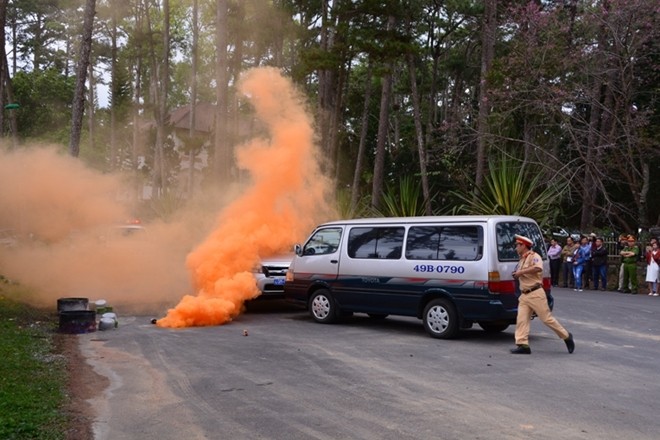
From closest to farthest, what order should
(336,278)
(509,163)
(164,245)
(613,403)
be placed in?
(613,403) → (336,278) → (164,245) → (509,163)

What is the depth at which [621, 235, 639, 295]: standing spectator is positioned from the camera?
1947 centimetres

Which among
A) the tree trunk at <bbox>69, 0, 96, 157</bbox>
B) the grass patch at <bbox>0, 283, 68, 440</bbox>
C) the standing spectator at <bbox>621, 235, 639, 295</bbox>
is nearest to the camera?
the grass patch at <bbox>0, 283, 68, 440</bbox>

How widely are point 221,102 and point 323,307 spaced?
9.95m

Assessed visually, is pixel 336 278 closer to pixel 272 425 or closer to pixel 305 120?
pixel 305 120

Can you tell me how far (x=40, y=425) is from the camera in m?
5.88

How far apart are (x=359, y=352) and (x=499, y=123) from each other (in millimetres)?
16199

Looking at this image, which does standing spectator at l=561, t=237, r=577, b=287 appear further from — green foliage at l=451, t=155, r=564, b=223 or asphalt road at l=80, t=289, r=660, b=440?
A: asphalt road at l=80, t=289, r=660, b=440

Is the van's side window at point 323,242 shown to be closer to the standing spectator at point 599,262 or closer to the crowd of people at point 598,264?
the crowd of people at point 598,264

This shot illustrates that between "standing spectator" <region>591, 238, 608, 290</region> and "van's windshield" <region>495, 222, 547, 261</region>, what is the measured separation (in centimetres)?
1055

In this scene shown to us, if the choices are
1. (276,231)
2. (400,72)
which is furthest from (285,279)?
(400,72)

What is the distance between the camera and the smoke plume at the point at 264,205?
13.3 meters

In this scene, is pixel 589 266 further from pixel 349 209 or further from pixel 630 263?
pixel 349 209

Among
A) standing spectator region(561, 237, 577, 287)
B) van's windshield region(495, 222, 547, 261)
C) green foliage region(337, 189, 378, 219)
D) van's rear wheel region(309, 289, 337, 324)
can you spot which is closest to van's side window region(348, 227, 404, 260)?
van's rear wheel region(309, 289, 337, 324)

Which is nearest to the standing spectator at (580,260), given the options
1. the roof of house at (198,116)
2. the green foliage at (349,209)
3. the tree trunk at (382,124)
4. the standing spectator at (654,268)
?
the standing spectator at (654,268)
